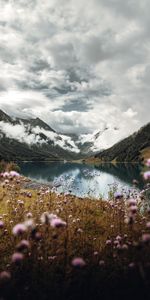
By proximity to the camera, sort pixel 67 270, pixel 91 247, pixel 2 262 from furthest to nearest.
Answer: pixel 91 247
pixel 2 262
pixel 67 270

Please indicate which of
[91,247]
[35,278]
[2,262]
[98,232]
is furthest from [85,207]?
[35,278]

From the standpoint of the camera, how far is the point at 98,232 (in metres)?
11.5

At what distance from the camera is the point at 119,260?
7.80 m

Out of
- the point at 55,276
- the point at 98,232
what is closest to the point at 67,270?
the point at 55,276

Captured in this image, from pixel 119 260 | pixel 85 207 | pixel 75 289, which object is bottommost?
pixel 75 289

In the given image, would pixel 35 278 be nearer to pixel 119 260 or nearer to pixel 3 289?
pixel 3 289

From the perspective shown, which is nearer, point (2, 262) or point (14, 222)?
point (2, 262)

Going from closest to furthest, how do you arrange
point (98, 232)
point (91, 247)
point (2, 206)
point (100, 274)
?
point (100, 274), point (91, 247), point (98, 232), point (2, 206)

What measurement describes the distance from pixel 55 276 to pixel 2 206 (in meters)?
9.78

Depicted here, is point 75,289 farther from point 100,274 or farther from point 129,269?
point 129,269

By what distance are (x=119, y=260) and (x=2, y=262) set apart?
2.99 meters

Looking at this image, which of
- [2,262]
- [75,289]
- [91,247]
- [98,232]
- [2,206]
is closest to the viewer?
[75,289]

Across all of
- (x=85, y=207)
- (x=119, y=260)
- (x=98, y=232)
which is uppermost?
(x=85, y=207)

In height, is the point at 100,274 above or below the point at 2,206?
below
